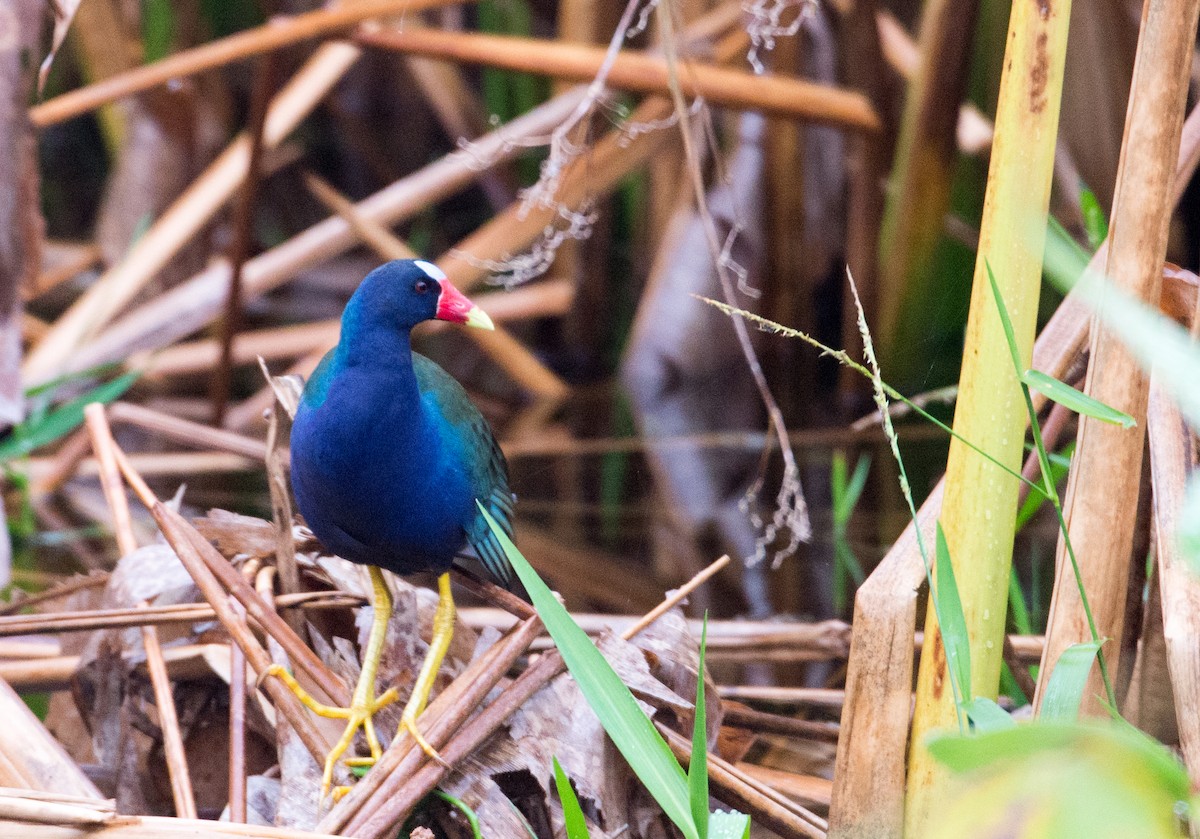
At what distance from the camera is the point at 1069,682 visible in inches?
33.5

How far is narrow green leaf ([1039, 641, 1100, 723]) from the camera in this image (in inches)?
33.2

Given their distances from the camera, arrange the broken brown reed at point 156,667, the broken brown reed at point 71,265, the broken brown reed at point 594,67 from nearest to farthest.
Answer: the broken brown reed at point 156,667
the broken brown reed at point 594,67
the broken brown reed at point 71,265

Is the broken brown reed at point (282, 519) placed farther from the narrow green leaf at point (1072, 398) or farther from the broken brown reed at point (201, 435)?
the narrow green leaf at point (1072, 398)

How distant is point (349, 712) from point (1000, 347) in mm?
722

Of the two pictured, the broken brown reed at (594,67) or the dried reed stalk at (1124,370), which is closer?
the dried reed stalk at (1124,370)

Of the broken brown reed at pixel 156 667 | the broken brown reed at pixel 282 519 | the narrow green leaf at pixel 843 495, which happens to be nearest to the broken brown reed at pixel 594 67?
the narrow green leaf at pixel 843 495

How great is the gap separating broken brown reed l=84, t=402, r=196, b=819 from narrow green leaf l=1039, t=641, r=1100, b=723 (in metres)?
0.74

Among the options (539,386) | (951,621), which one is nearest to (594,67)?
(539,386)

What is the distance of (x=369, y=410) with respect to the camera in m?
1.19

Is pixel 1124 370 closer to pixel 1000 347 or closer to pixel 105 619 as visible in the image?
pixel 1000 347

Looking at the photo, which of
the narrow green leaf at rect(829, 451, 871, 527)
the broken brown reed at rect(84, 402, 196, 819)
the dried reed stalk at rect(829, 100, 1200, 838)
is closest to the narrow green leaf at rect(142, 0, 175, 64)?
the broken brown reed at rect(84, 402, 196, 819)

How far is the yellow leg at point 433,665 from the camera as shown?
42.3 inches

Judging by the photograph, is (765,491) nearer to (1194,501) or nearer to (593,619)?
(593,619)

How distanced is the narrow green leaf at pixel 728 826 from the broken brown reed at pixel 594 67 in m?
1.59
